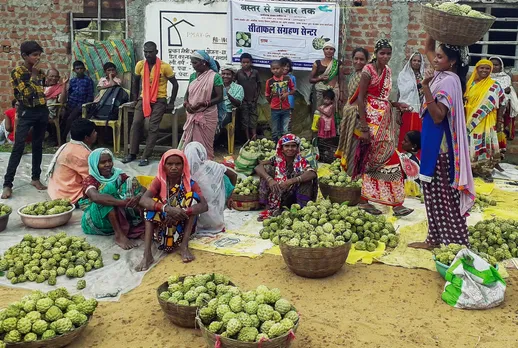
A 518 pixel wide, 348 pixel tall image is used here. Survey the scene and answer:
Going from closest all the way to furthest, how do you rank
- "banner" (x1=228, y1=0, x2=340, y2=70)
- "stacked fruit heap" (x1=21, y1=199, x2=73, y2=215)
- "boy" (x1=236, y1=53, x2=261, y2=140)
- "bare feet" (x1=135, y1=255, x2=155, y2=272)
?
"bare feet" (x1=135, y1=255, x2=155, y2=272)
"stacked fruit heap" (x1=21, y1=199, x2=73, y2=215)
"banner" (x1=228, y1=0, x2=340, y2=70)
"boy" (x1=236, y1=53, x2=261, y2=140)

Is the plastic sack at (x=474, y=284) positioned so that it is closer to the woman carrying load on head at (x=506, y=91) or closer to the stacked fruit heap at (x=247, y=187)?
the stacked fruit heap at (x=247, y=187)

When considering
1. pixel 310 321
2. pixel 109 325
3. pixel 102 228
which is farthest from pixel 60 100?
Result: pixel 310 321

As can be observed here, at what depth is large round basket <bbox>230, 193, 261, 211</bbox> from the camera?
654cm

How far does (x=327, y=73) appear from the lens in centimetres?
934

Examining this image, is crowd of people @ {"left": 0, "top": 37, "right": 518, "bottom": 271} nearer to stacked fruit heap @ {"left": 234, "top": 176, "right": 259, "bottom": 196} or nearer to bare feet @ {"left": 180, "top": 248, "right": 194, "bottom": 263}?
bare feet @ {"left": 180, "top": 248, "right": 194, "bottom": 263}

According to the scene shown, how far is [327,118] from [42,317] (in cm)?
637

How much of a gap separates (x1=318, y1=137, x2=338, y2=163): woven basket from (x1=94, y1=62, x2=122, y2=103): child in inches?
149

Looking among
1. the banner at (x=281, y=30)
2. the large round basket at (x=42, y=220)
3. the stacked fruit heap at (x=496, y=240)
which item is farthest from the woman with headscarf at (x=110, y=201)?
the banner at (x=281, y=30)

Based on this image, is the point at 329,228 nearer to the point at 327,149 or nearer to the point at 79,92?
the point at 327,149

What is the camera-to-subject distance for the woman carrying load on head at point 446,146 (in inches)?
183

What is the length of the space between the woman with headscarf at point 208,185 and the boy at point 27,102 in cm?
234

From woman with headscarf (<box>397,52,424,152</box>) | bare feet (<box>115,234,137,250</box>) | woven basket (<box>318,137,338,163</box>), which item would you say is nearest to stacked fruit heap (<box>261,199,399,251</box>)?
bare feet (<box>115,234,137,250</box>)

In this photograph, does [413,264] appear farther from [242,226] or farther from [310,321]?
[242,226]

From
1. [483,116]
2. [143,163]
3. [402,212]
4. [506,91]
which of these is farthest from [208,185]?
[506,91]
